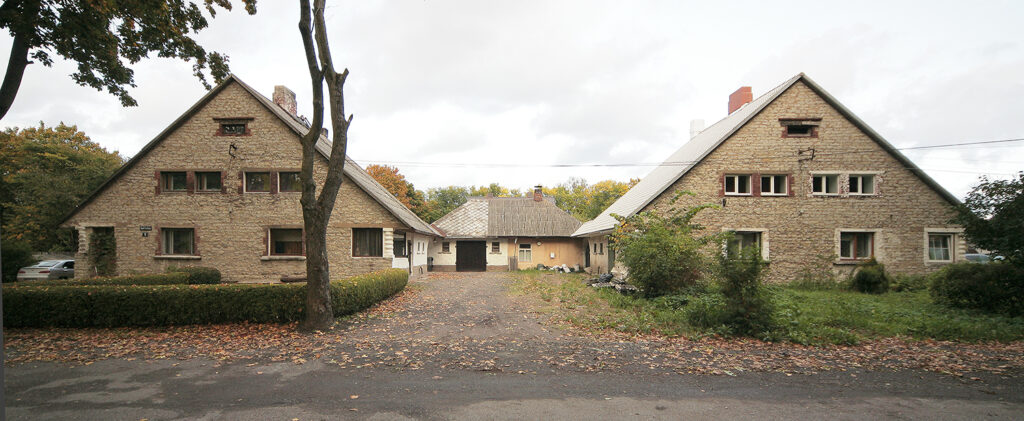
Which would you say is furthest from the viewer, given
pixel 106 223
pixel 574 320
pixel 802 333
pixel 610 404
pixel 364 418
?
pixel 106 223

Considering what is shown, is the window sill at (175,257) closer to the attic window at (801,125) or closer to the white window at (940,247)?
the attic window at (801,125)

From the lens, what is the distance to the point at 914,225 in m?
18.2

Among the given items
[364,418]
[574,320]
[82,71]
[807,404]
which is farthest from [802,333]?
[82,71]

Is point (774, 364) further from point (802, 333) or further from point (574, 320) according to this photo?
point (574, 320)

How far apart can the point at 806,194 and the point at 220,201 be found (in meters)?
25.1

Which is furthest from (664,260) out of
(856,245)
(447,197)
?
(447,197)

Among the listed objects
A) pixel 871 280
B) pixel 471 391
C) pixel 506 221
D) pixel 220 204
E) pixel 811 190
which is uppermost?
pixel 811 190

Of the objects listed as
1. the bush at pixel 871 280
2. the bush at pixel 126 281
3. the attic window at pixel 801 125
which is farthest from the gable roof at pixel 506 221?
the bush at pixel 126 281

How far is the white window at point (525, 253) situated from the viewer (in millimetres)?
30578

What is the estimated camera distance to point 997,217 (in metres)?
11.3

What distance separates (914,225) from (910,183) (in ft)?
5.69

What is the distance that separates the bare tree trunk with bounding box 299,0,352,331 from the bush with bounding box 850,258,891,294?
1856cm

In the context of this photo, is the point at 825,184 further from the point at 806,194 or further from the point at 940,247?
the point at 940,247

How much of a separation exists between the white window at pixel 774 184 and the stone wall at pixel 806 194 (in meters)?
0.30
